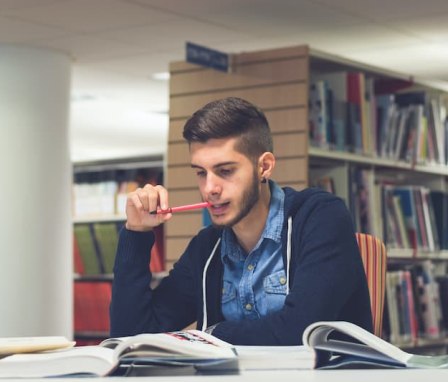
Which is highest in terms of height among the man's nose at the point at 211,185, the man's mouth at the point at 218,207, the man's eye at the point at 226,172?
the man's eye at the point at 226,172

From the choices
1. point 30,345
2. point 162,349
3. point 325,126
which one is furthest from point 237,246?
point 325,126

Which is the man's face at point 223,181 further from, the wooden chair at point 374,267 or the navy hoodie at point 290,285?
the wooden chair at point 374,267

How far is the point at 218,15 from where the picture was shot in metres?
5.04

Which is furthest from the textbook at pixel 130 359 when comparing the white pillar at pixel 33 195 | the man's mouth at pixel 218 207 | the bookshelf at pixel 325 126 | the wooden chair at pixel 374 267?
the white pillar at pixel 33 195

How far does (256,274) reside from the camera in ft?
7.33

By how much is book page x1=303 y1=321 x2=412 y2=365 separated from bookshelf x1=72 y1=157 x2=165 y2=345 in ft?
17.5

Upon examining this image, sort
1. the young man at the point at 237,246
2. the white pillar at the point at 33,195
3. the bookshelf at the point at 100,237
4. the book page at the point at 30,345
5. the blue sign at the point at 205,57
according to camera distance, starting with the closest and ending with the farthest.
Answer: the book page at the point at 30,345
the young man at the point at 237,246
the blue sign at the point at 205,57
the white pillar at the point at 33,195
the bookshelf at the point at 100,237

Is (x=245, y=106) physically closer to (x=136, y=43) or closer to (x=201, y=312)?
(x=201, y=312)

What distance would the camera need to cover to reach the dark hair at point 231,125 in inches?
89.1

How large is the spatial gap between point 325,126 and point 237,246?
242 cm

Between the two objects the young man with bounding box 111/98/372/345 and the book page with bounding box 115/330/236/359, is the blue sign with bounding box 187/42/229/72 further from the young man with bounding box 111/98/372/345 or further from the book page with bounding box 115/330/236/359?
the book page with bounding box 115/330/236/359

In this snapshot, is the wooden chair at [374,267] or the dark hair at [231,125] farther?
the wooden chair at [374,267]

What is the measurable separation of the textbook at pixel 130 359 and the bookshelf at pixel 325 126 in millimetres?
3157

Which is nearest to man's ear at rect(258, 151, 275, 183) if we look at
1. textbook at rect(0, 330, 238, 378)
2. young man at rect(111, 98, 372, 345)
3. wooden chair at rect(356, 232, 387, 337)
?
young man at rect(111, 98, 372, 345)
